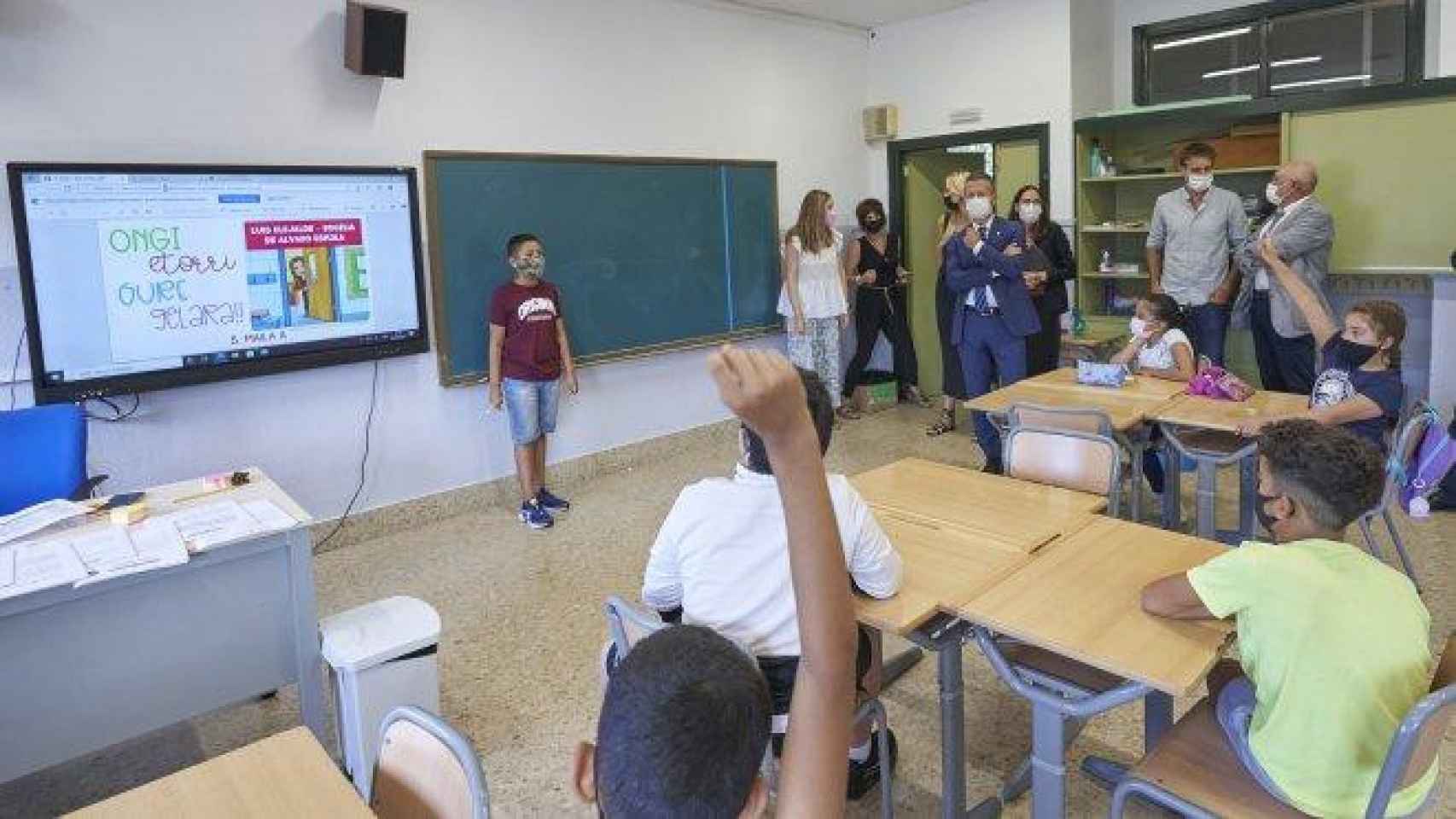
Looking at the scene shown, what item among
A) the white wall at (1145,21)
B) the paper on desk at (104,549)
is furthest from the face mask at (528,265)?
the white wall at (1145,21)

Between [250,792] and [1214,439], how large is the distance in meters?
3.63

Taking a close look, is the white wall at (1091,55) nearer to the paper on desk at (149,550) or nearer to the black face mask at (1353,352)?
the black face mask at (1353,352)

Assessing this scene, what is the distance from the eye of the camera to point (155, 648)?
2250 mm

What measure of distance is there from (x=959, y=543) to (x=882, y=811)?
66 centimetres

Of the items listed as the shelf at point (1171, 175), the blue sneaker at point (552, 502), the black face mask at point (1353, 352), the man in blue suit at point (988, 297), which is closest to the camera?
the black face mask at point (1353, 352)

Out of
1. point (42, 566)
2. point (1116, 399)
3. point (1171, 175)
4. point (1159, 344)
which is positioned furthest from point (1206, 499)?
point (42, 566)

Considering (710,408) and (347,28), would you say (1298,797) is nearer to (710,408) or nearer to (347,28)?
(347,28)

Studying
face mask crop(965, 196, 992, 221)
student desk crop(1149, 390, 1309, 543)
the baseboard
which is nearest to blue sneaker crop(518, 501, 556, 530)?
Result: the baseboard

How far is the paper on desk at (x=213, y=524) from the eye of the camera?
90.7 inches

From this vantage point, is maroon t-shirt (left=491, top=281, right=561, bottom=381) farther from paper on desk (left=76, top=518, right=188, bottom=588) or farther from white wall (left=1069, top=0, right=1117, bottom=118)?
white wall (left=1069, top=0, right=1117, bottom=118)

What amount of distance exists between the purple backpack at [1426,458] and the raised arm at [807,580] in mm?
3046

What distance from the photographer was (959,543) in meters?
2.24

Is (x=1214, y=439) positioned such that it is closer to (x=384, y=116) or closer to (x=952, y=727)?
(x=952, y=727)

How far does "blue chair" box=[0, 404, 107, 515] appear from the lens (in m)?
2.83
